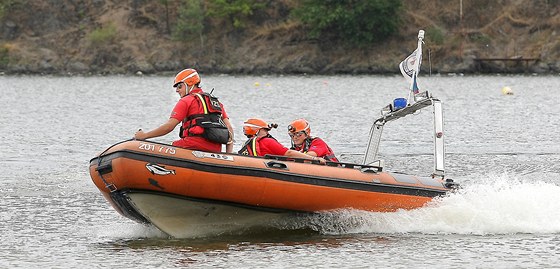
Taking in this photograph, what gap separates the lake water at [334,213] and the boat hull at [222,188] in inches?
9.1

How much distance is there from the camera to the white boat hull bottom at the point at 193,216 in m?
15.0

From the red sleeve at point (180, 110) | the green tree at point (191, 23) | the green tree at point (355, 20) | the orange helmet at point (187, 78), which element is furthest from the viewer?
the green tree at point (191, 23)

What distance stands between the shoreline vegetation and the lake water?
27367 millimetres

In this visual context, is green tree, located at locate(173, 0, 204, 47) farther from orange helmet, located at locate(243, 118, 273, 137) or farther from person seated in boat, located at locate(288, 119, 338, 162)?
orange helmet, located at locate(243, 118, 273, 137)

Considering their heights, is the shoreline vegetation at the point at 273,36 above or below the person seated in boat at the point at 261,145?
above

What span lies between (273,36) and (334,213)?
→ 62083 millimetres

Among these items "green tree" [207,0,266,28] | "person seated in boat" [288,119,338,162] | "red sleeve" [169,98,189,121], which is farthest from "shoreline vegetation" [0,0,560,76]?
"red sleeve" [169,98,189,121]

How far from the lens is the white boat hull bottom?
49.3ft

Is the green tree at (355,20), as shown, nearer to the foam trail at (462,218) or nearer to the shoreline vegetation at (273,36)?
the shoreline vegetation at (273,36)

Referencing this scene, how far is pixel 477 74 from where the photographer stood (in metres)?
71.1

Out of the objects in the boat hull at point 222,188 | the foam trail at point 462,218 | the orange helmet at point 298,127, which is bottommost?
the foam trail at point 462,218

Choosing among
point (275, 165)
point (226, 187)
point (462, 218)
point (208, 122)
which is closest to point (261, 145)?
point (275, 165)

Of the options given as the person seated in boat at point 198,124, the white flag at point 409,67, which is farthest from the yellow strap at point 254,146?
the white flag at point 409,67

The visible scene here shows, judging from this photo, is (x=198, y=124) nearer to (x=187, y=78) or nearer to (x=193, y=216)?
(x=187, y=78)
